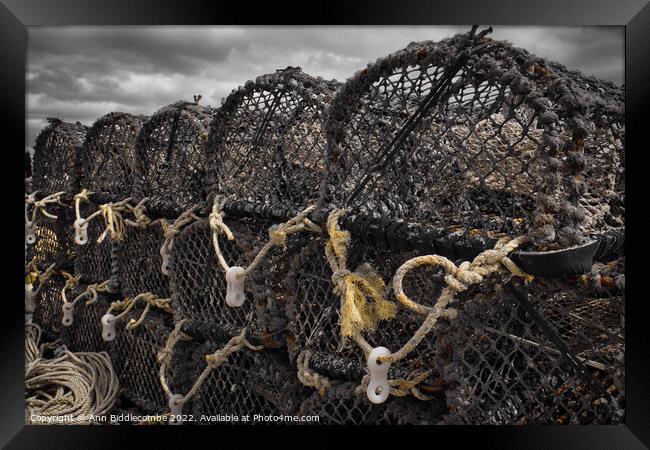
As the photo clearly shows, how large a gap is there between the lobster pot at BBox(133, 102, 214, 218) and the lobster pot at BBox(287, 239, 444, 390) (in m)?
0.64

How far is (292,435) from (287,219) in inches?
22.5

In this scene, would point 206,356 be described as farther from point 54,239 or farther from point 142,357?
point 54,239

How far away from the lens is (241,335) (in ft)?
5.93

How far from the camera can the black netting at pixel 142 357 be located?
2.35 m

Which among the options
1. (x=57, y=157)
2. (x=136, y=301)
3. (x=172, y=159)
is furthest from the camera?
(x=57, y=157)

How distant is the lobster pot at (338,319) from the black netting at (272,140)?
0.21m

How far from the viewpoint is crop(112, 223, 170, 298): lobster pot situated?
94.7 inches

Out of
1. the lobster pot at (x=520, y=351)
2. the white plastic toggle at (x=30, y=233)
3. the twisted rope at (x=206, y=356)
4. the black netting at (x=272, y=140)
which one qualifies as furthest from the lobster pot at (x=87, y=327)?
the lobster pot at (x=520, y=351)

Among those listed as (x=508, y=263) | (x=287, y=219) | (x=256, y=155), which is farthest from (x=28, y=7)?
(x=508, y=263)

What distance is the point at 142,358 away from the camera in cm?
251

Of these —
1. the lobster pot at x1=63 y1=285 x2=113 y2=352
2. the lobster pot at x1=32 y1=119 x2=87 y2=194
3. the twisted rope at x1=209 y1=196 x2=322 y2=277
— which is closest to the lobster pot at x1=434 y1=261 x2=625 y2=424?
the twisted rope at x1=209 y1=196 x2=322 y2=277

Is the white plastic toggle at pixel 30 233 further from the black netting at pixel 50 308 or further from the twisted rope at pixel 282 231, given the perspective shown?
the twisted rope at pixel 282 231

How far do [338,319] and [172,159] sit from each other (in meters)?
1.13

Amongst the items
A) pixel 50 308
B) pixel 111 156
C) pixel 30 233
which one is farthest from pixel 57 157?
pixel 50 308
